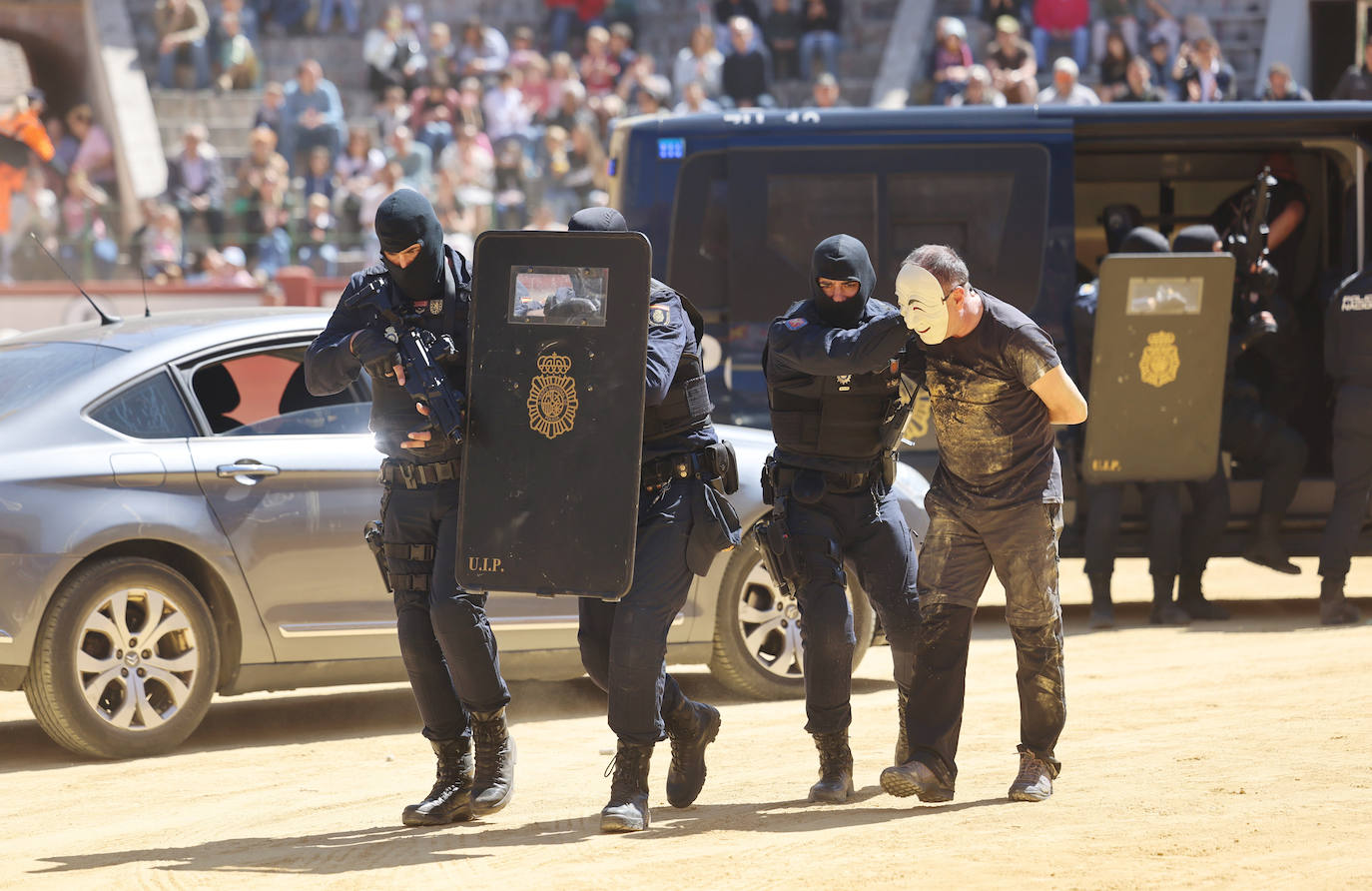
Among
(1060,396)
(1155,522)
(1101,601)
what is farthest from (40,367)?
(1155,522)

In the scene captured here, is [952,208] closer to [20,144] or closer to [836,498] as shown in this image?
[836,498]

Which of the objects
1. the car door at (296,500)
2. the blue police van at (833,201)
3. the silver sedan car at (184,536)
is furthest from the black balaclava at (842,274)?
the blue police van at (833,201)

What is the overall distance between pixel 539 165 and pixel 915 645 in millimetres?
14000

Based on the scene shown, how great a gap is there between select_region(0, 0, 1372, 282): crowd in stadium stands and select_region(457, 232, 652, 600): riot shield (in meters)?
10.7

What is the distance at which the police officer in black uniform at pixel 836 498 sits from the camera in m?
6.14

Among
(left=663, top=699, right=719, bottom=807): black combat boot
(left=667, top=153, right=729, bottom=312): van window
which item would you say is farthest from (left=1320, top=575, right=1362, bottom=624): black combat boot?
(left=663, top=699, right=719, bottom=807): black combat boot

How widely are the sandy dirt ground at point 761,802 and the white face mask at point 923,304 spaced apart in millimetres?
1466

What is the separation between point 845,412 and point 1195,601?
5205 mm

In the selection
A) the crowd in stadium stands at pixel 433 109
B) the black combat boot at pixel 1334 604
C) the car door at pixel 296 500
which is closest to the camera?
A: the car door at pixel 296 500

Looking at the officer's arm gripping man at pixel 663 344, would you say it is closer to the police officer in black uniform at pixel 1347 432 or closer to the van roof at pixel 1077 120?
the van roof at pixel 1077 120

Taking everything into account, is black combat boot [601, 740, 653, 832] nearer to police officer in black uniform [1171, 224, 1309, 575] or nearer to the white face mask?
the white face mask

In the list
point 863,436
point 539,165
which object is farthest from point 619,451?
point 539,165

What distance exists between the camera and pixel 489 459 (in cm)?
582

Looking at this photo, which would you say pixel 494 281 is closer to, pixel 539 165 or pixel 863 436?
pixel 863 436
